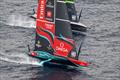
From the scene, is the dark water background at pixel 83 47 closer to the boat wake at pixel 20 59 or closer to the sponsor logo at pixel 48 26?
the boat wake at pixel 20 59

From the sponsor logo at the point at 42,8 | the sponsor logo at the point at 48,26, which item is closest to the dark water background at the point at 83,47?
the sponsor logo at the point at 48,26

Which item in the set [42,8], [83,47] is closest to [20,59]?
[42,8]

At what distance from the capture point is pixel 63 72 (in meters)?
57.7

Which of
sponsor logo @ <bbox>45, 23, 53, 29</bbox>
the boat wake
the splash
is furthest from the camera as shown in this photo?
the splash

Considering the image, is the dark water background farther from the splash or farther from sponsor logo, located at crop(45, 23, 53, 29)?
sponsor logo, located at crop(45, 23, 53, 29)

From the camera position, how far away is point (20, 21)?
8206 cm

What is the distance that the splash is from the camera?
79688mm

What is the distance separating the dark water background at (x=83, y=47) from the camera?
57.3 metres

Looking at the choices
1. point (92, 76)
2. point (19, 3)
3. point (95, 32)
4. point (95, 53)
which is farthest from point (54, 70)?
point (19, 3)

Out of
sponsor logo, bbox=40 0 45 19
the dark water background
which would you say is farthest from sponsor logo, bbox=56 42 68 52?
sponsor logo, bbox=40 0 45 19

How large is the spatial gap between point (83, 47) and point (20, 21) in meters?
17.8

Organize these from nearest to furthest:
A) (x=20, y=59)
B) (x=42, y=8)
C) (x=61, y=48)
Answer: (x=42, y=8), (x=61, y=48), (x=20, y=59)

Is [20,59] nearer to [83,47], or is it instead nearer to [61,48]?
[61,48]

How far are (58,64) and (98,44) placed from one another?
1255 cm
